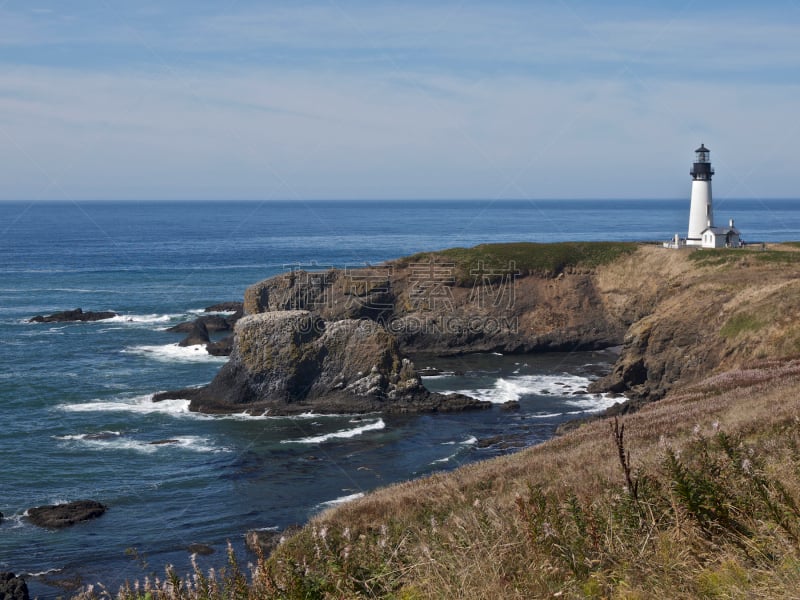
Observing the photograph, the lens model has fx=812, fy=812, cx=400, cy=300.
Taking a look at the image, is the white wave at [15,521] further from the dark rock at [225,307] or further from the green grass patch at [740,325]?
the dark rock at [225,307]

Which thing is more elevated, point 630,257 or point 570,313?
point 630,257

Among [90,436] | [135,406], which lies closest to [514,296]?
[135,406]

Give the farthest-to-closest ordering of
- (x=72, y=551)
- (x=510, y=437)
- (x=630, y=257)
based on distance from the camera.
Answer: (x=630, y=257), (x=510, y=437), (x=72, y=551)

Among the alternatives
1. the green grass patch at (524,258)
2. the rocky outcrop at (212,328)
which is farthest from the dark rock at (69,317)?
the green grass patch at (524,258)

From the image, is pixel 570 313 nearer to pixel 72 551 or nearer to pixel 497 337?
pixel 497 337

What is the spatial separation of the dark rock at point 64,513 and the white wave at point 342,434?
11411mm

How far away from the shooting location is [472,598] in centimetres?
608

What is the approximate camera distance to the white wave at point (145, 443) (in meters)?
39.3

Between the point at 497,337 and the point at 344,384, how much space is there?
65.4 ft

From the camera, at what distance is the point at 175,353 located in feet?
206

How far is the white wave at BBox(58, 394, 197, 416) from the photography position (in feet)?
150

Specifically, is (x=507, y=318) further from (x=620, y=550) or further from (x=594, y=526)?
Answer: (x=620, y=550)

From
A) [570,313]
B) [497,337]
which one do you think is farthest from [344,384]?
[570,313]

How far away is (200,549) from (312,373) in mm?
21197
